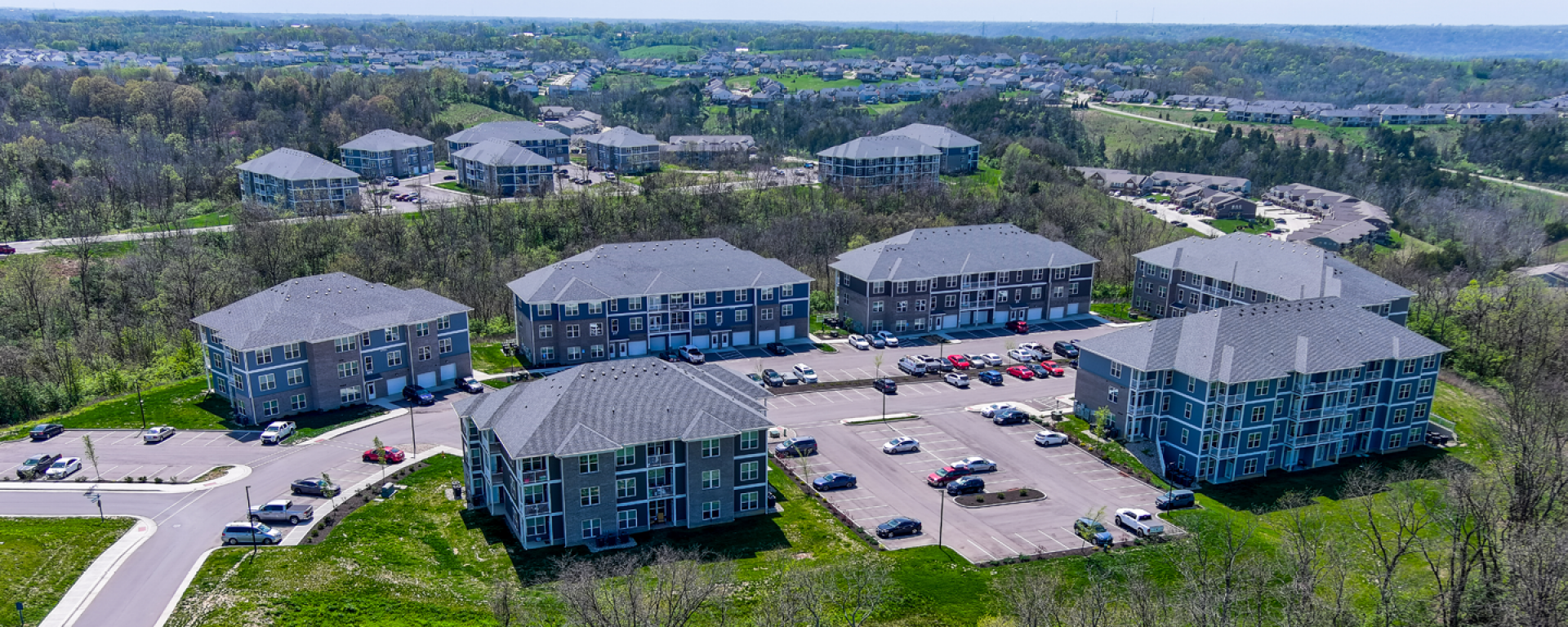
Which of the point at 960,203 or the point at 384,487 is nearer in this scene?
the point at 384,487

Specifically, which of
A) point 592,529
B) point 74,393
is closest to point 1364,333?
point 592,529

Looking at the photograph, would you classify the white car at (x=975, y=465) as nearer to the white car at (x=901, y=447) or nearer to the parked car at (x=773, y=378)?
the white car at (x=901, y=447)

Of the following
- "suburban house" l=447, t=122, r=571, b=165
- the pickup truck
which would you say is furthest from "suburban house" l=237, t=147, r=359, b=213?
the pickup truck

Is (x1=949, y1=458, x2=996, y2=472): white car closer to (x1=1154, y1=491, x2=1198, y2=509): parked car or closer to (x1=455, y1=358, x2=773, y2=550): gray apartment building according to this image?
(x1=1154, y1=491, x2=1198, y2=509): parked car

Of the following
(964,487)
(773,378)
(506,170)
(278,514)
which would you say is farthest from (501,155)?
(964,487)

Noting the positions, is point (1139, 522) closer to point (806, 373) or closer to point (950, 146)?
point (806, 373)

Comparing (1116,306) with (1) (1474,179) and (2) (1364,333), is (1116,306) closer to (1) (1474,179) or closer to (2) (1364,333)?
(2) (1364,333)
